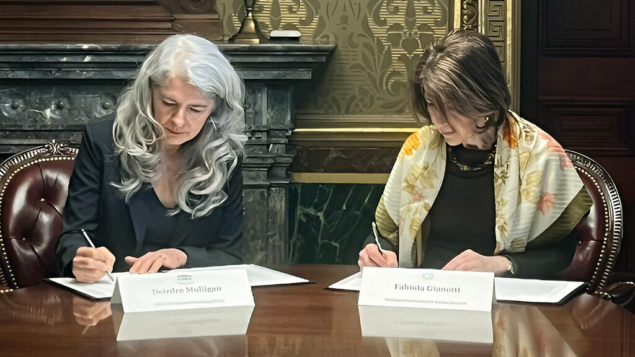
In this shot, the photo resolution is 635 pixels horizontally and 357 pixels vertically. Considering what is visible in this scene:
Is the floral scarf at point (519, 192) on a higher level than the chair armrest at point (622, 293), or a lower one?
higher

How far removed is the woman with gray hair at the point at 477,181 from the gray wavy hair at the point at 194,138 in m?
0.50

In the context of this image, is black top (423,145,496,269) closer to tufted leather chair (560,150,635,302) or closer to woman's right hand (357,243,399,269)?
tufted leather chair (560,150,635,302)

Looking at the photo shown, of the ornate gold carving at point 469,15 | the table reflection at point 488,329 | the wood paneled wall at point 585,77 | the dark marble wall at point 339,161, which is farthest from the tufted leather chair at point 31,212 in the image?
the wood paneled wall at point 585,77

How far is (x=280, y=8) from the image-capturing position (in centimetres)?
342

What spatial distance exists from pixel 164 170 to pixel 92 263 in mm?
504

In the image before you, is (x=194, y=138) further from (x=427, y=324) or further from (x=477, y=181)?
(x=427, y=324)

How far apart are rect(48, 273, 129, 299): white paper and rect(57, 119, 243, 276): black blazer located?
0.24 m

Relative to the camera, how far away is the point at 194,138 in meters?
2.24

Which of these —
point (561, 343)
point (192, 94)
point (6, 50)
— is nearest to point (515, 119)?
point (192, 94)

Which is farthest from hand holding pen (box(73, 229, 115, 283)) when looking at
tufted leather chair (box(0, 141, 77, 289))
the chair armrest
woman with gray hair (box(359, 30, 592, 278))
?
the chair armrest

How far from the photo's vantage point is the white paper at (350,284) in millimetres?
1798

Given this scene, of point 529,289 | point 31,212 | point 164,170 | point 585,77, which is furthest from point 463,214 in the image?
point 585,77

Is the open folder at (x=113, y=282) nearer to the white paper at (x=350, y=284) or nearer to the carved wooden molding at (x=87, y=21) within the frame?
the white paper at (x=350, y=284)

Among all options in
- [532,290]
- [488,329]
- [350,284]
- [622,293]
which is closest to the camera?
[488,329]
